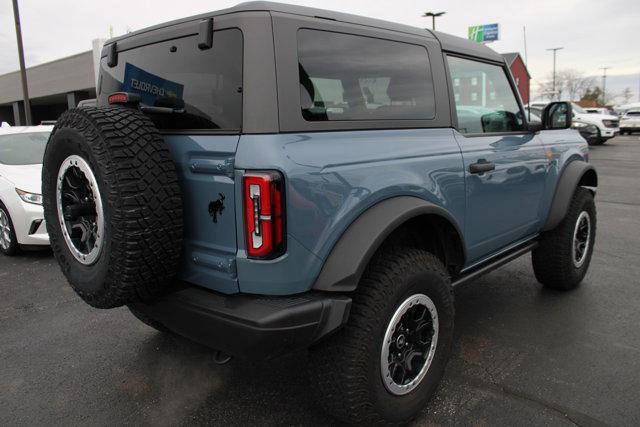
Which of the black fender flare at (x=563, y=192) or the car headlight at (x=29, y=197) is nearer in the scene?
the black fender flare at (x=563, y=192)

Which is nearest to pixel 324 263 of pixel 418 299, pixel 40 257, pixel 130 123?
pixel 418 299

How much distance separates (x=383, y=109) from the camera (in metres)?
2.44

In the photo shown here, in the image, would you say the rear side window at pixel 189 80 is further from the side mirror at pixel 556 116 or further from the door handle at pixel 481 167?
the side mirror at pixel 556 116

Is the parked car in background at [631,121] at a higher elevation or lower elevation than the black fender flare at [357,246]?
higher

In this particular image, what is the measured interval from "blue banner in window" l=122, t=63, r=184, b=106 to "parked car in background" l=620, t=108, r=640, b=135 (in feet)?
95.0

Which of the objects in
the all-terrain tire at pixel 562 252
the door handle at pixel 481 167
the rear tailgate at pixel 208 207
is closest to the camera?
the rear tailgate at pixel 208 207

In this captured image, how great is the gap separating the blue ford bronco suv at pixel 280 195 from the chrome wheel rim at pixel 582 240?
1925mm

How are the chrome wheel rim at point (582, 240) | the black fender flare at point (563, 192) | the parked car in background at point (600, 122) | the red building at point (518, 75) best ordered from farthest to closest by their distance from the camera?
the parked car in background at point (600, 122) → the red building at point (518, 75) → the chrome wheel rim at point (582, 240) → the black fender flare at point (563, 192)

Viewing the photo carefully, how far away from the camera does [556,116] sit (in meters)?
3.63

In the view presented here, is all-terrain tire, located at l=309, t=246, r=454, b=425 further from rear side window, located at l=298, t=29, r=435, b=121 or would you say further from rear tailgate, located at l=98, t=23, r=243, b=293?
rear side window, located at l=298, t=29, r=435, b=121

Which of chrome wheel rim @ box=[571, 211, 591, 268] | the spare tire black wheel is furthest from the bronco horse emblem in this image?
chrome wheel rim @ box=[571, 211, 591, 268]

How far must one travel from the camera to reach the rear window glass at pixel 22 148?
20.0 ft

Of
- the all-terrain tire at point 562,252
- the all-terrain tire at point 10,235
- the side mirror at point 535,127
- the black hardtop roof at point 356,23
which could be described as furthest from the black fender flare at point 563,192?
the all-terrain tire at point 10,235

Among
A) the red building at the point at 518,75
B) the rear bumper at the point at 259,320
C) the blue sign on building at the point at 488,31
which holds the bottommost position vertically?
the rear bumper at the point at 259,320
